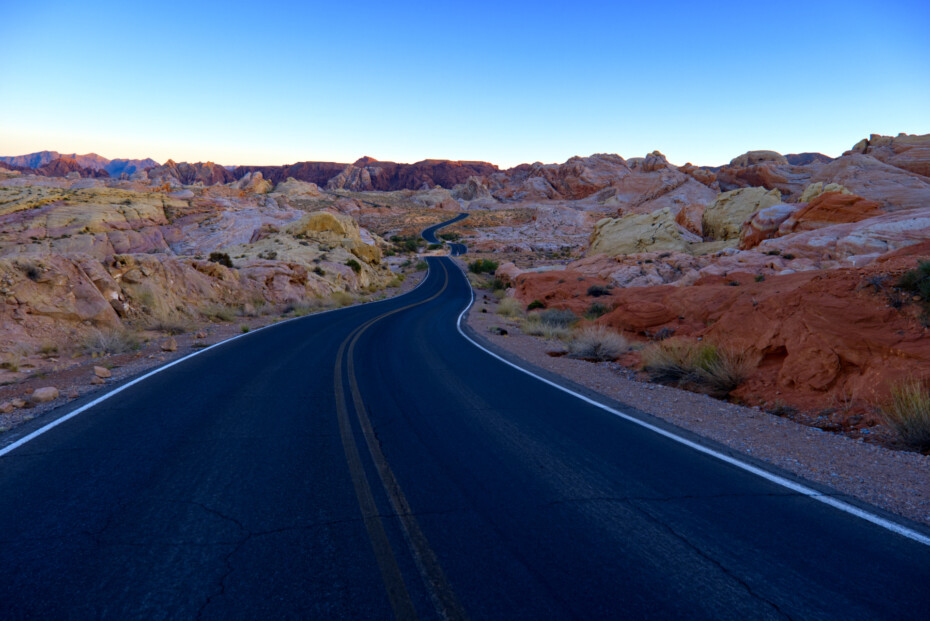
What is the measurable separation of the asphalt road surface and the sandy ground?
1.12 metres

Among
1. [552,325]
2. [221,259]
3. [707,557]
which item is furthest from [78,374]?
[221,259]

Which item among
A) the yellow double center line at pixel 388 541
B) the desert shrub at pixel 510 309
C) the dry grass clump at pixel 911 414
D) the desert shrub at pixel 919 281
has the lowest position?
the desert shrub at pixel 510 309

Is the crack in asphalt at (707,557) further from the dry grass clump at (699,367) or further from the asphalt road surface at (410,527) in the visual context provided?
the dry grass clump at (699,367)

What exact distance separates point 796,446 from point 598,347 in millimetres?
6781

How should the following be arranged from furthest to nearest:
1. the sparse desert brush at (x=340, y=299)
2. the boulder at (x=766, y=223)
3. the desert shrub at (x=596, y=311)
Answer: the boulder at (x=766, y=223)
the sparse desert brush at (x=340, y=299)
the desert shrub at (x=596, y=311)

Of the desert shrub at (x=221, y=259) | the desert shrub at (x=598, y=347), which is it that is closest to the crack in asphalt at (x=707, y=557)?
the desert shrub at (x=598, y=347)

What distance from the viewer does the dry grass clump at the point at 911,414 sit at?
5.55 metres

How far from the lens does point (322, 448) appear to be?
17.2 ft

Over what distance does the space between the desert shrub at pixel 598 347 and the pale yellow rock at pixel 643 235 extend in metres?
27.5

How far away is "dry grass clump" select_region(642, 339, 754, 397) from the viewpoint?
858 centimetres

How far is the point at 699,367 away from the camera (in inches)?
359

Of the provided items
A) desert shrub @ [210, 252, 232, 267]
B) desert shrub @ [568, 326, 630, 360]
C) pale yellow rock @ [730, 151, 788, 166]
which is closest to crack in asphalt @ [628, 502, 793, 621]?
desert shrub @ [568, 326, 630, 360]

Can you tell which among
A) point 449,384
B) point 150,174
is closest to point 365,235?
point 449,384

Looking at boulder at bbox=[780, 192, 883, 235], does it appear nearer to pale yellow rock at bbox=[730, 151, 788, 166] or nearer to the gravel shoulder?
the gravel shoulder
